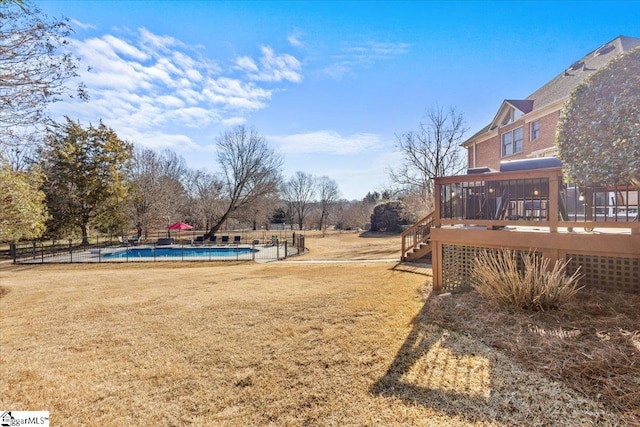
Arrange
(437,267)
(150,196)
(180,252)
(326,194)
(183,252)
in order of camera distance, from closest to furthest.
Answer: (437,267)
(183,252)
(180,252)
(150,196)
(326,194)

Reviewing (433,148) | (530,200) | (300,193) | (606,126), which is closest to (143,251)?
(530,200)

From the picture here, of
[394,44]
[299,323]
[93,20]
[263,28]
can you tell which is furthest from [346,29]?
[299,323]

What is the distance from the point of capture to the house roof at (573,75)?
12.6 metres

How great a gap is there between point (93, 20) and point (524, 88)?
2165cm

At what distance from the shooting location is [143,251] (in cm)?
2042

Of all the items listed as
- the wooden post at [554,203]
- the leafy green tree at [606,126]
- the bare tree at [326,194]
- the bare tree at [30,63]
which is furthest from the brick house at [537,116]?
the bare tree at [326,194]

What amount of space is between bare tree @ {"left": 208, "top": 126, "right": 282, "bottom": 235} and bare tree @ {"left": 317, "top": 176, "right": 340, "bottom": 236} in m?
23.3

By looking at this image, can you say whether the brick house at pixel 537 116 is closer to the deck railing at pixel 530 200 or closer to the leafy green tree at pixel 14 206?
the deck railing at pixel 530 200

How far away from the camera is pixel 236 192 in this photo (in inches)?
1147

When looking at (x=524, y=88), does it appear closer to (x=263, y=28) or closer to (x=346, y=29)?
(x=346, y=29)

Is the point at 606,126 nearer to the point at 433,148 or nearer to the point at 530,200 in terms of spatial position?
the point at 530,200

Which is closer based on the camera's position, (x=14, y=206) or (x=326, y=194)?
(x=14, y=206)

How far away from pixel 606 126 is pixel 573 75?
14.4 m

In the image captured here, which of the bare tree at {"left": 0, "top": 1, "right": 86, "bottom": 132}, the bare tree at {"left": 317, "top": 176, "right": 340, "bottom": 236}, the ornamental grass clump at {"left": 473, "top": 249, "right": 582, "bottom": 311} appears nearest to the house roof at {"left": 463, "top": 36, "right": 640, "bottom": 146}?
the ornamental grass clump at {"left": 473, "top": 249, "right": 582, "bottom": 311}
